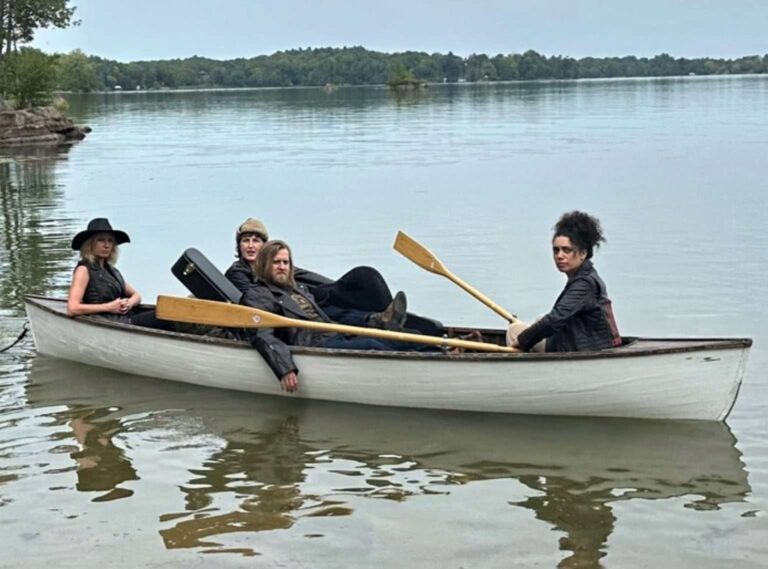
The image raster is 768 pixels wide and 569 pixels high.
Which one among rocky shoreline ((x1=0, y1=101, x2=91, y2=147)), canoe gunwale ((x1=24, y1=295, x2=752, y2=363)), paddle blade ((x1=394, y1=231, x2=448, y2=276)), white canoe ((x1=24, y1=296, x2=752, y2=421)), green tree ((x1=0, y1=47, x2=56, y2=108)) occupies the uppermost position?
green tree ((x1=0, y1=47, x2=56, y2=108))

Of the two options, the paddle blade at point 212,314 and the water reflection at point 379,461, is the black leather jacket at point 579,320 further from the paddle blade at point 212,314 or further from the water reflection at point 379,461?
the paddle blade at point 212,314

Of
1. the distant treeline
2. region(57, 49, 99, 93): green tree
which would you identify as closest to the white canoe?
region(57, 49, 99, 93): green tree

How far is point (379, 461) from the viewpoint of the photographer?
764 centimetres

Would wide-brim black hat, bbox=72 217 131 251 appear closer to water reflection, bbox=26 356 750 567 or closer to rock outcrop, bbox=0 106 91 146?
water reflection, bbox=26 356 750 567

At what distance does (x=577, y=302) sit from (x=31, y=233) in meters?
12.9

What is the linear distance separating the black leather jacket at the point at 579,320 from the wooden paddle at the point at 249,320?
331 mm

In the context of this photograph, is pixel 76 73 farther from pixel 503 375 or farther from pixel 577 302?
pixel 577 302

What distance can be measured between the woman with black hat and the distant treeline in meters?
159

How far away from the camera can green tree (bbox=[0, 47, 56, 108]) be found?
1882 inches

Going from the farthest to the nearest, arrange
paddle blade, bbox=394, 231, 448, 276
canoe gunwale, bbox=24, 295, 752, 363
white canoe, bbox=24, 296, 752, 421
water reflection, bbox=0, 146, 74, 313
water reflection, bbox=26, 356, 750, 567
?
water reflection, bbox=0, 146, 74, 313
paddle blade, bbox=394, 231, 448, 276
white canoe, bbox=24, 296, 752, 421
canoe gunwale, bbox=24, 295, 752, 363
water reflection, bbox=26, 356, 750, 567

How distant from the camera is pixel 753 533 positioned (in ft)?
20.5

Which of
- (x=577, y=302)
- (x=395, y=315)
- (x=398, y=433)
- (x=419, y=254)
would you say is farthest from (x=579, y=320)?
(x=419, y=254)

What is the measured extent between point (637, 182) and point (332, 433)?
17.8 m

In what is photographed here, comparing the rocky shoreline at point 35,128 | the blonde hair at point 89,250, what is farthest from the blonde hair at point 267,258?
the rocky shoreline at point 35,128
